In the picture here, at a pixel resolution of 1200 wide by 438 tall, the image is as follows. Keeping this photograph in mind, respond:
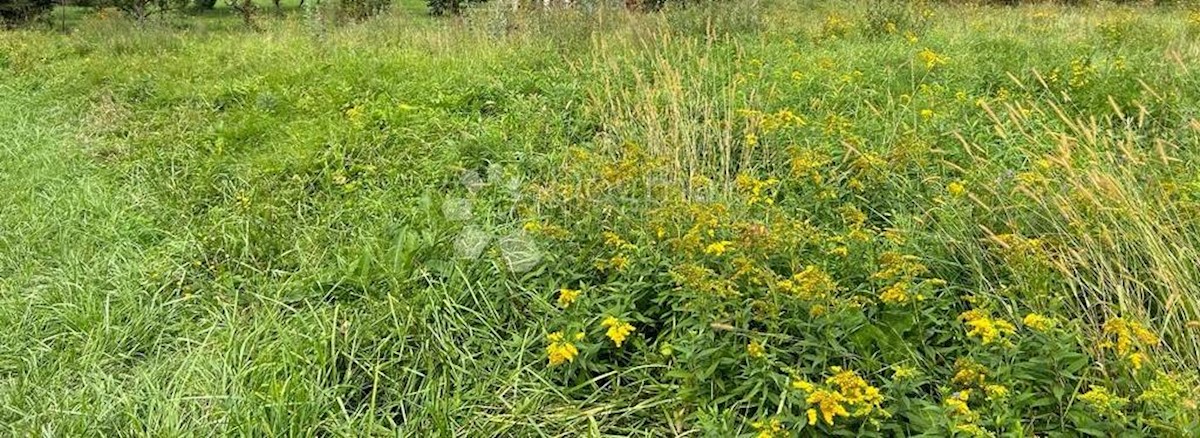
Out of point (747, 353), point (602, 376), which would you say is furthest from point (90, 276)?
point (747, 353)

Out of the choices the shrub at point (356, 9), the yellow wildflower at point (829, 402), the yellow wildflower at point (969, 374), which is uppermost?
the shrub at point (356, 9)

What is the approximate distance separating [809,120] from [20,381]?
309cm

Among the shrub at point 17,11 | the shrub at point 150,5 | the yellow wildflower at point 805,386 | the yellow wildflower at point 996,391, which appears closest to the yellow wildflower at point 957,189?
the yellow wildflower at point 996,391

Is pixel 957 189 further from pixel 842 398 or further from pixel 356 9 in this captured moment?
pixel 356 9

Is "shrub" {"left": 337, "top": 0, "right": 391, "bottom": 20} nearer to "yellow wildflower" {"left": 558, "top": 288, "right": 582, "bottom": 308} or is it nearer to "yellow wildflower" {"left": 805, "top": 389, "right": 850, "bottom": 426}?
"yellow wildflower" {"left": 558, "top": 288, "right": 582, "bottom": 308}

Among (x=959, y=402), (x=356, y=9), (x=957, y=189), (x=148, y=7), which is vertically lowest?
(x=959, y=402)

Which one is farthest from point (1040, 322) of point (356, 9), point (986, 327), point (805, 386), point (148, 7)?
point (148, 7)

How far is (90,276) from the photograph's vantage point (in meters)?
2.99

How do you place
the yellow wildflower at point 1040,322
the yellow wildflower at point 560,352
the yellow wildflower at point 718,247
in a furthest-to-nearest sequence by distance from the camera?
the yellow wildflower at point 718,247, the yellow wildflower at point 560,352, the yellow wildflower at point 1040,322

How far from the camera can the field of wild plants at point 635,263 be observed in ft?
6.30

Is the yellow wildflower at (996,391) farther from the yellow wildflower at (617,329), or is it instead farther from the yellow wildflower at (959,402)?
the yellow wildflower at (617,329)

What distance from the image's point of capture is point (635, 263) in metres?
2.36

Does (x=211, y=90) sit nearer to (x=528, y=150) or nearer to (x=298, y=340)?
(x=528, y=150)

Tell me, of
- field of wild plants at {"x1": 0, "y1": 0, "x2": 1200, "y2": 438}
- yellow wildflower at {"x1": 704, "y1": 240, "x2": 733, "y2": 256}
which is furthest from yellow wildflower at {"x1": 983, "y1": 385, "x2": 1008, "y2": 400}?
yellow wildflower at {"x1": 704, "y1": 240, "x2": 733, "y2": 256}
